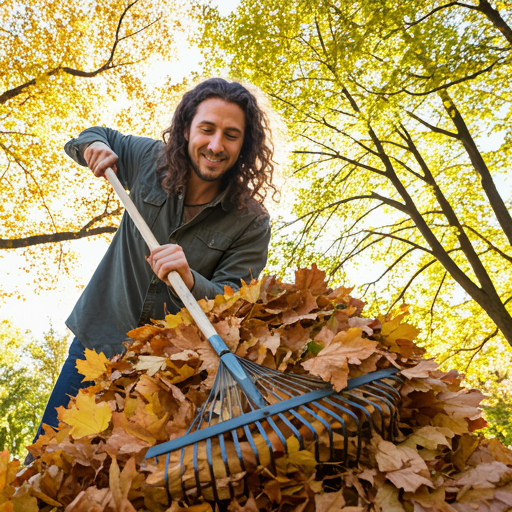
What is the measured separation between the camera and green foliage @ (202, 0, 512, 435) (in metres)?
5.36

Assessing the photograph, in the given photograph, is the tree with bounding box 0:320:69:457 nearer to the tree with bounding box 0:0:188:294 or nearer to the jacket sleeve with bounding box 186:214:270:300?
the tree with bounding box 0:0:188:294

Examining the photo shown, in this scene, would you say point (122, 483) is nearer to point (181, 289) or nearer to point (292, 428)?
point (292, 428)

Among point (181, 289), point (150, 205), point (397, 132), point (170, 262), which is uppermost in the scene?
point (397, 132)

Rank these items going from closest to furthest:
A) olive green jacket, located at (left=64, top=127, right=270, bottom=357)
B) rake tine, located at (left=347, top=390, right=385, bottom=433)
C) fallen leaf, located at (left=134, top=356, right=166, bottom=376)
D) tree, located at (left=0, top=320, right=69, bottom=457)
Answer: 1. rake tine, located at (left=347, top=390, right=385, bottom=433)
2. fallen leaf, located at (left=134, top=356, right=166, bottom=376)
3. olive green jacket, located at (left=64, top=127, right=270, bottom=357)
4. tree, located at (left=0, top=320, right=69, bottom=457)

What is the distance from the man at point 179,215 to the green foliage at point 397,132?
396 centimetres

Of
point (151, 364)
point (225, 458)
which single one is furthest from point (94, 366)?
point (225, 458)

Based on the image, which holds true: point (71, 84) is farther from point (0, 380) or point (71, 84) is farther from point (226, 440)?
point (0, 380)

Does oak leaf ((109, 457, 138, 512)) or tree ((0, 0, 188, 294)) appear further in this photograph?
tree ((0, 0, 188, 294))

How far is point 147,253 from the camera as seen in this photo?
219 centimetres

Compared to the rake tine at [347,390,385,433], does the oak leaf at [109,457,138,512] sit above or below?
above

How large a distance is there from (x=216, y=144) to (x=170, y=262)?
959mm

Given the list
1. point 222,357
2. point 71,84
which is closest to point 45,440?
point 222,357

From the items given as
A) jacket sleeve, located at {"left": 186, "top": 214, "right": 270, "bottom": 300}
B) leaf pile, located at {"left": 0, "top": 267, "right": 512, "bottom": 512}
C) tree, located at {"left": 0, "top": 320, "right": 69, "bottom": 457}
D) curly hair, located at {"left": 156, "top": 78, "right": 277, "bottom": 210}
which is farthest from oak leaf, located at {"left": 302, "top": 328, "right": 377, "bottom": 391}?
tree, located at {"left": 0, "top": 320, "right": 69, "bottom": 457}

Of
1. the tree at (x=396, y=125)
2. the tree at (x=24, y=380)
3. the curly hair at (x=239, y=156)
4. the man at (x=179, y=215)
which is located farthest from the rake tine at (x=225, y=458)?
the tree at (x=24, y=380)
